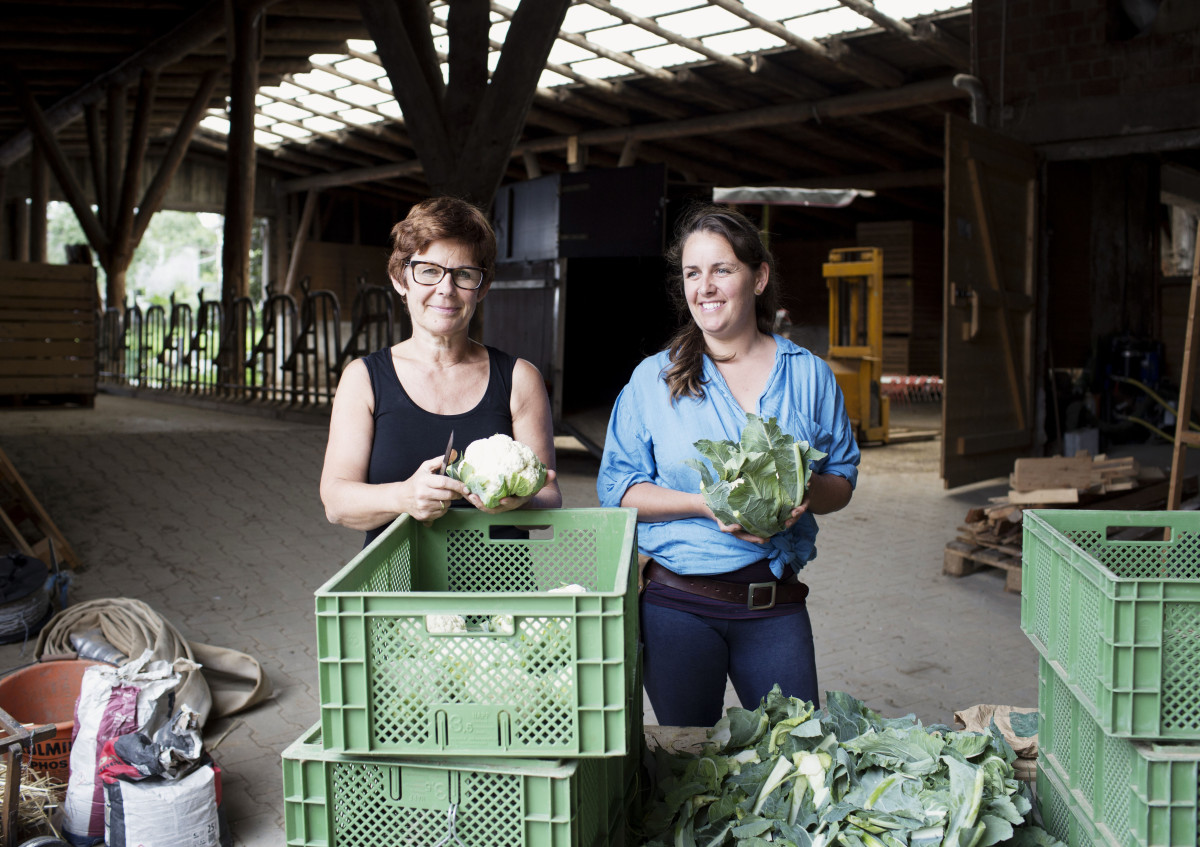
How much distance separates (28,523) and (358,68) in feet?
45.5

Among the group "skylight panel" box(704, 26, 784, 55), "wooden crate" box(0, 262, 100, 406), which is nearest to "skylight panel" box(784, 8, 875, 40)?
"skylight panel" box(704, 26, 784, 55)

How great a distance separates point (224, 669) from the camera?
168 inches

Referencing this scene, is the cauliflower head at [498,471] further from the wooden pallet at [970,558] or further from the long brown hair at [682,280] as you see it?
the wooden pallet at [970,558]

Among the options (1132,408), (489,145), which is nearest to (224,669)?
(489,145)

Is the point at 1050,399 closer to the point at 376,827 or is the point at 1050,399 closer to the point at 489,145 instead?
the point at 489,145

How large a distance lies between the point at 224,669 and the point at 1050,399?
8520 millimetres

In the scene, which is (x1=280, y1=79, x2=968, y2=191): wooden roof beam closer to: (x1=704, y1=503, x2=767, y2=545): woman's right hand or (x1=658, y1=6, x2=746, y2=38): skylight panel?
(x1=658, y1=6, x2=746, y2=38): skylight panel

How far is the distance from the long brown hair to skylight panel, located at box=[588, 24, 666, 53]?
1197 centimetres

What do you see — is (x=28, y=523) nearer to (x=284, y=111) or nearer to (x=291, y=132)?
(x=284, y=111)

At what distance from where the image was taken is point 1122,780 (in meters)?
1.60

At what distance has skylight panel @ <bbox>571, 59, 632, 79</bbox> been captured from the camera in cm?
1549

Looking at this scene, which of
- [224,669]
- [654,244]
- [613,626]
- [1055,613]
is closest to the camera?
[613,626]

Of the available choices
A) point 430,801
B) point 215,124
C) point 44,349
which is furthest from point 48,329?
point 215,124

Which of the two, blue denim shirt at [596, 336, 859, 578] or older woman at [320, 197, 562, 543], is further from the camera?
blue denim shirt at [596, 336, 859, 578]
